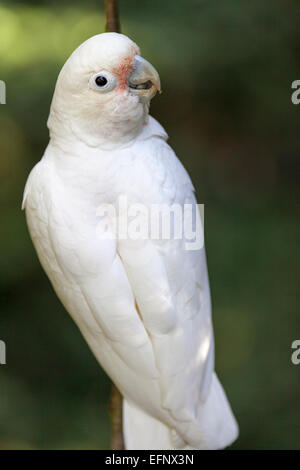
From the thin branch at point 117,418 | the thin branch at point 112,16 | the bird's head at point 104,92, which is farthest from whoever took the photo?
the thin branch at point 117,418

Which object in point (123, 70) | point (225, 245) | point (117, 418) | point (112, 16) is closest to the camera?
point (123, 70)

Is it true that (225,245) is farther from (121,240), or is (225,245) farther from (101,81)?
(101,81)

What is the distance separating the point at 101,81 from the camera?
35.1 inches

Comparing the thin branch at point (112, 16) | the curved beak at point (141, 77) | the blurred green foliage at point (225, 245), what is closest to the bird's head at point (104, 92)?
the curved beak at point (141, 77)

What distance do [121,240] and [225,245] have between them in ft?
2.84

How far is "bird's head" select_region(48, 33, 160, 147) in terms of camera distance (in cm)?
88

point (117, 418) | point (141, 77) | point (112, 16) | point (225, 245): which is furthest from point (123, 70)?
point (225, 245)

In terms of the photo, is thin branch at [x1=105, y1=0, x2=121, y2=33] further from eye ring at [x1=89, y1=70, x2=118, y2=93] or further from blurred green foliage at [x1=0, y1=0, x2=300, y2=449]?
blurred green foliage at [x1=0, y1=0, x2=300, y2=449]

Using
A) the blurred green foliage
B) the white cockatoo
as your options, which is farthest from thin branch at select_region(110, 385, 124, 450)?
the blurred green foliage

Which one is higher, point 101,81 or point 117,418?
point 101,81

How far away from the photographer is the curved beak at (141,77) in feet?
2.96

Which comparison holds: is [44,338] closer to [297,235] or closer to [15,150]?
[15,150]

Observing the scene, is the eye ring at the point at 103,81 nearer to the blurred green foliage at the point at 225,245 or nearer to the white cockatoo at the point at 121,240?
the white cockatoo at the point at 121,240

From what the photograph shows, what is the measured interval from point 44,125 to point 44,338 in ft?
2.07
